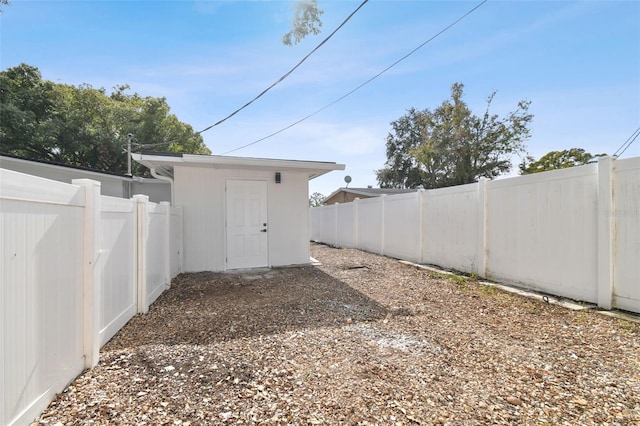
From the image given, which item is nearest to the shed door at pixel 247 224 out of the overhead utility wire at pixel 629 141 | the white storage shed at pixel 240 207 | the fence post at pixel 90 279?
the white storage shed at pixel 240 207

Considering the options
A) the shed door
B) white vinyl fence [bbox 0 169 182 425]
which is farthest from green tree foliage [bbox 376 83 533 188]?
white vinyl fence [bbox 0 169 182 425]

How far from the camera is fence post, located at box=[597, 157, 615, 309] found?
12.5ft

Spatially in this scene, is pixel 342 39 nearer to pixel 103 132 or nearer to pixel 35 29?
pixel 35 29

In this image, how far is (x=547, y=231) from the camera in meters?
4.68

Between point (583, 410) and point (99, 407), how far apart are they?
3037mm

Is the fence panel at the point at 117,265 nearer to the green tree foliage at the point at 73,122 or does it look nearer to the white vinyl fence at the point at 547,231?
the white vinyl fence at the point at 547,231

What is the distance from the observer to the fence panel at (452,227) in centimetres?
622

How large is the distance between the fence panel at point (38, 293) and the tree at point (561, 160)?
2142 centimetres

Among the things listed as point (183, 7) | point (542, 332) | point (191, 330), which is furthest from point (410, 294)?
point (183, 7)

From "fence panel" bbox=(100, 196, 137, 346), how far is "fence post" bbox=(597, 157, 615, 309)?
5.67 metres

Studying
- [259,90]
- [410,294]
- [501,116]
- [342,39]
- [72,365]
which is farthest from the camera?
[501,116]

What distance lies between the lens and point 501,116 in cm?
1964

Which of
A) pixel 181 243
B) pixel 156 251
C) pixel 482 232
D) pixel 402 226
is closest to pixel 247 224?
pixel 181 243

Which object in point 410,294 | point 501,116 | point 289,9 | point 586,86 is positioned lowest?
point 410,294
